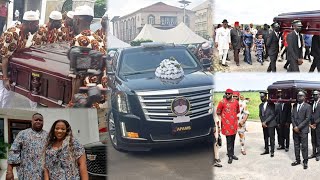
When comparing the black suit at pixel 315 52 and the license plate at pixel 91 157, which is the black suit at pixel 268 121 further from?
the license plate at pixel 91 157

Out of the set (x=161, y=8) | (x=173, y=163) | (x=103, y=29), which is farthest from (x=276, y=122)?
(x=103, y=29)

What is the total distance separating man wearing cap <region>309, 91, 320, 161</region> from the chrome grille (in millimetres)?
752

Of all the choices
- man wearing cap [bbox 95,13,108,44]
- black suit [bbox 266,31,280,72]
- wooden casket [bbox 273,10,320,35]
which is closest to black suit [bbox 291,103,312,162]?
black suit [bbox 266,31,280,72]

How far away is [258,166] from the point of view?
3564 mm

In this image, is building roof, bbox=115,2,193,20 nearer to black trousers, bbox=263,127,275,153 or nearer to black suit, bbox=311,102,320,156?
black trousers, bbox=263,127,275,153

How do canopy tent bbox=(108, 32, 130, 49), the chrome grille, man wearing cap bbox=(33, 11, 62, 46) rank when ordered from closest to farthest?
the chrome grille < canopy tent bbox=(108, 32, 130, 49) < man wearing cap bbox=(33, 11, 62, 46)

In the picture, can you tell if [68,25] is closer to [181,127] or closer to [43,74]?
[43,74]

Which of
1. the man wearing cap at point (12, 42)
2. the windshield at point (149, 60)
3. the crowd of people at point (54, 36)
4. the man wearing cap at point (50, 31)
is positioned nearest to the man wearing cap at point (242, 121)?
the windshield at point (149, 60)

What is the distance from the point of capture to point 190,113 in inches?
137

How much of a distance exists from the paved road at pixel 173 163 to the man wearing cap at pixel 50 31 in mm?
1013

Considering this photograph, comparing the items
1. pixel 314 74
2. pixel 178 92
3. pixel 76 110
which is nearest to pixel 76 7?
pixel 76 110

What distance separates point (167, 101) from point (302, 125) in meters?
0.99

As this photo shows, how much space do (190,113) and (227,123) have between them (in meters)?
0.30

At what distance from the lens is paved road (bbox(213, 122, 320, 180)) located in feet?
11.5
